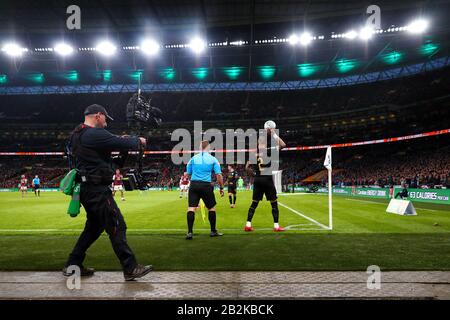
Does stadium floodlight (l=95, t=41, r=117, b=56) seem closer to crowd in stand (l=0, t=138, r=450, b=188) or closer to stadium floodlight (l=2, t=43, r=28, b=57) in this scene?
stadium floodlight (l=2, t=43, r=28, b=57)

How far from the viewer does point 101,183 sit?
12.9 feet

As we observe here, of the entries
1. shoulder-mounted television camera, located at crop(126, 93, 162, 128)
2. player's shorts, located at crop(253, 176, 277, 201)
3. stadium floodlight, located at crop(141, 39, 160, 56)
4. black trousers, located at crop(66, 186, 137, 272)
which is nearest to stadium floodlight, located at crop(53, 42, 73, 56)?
stadium floodlight, located at crop(141, 39, 160, 56)

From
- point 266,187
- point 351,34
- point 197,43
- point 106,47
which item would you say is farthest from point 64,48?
point 266,187

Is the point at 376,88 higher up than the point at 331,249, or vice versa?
the point at 376,88

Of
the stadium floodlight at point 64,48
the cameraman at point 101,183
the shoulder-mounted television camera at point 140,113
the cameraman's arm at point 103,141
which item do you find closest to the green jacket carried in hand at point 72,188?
the cameraman at point 101,183

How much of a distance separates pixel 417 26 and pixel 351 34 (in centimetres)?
504

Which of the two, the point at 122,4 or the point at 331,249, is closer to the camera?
the point at 331,249

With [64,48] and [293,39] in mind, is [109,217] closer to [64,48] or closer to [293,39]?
[293,39]

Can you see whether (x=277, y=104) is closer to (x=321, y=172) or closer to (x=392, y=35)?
(x=321, y=172)

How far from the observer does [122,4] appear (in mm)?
23297

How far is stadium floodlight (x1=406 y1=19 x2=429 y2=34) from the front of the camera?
25266mm
